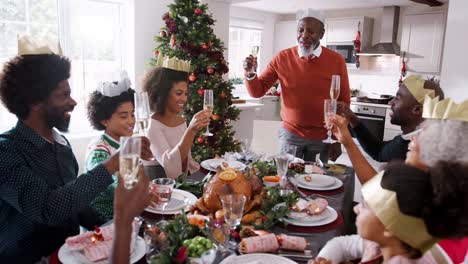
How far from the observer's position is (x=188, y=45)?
409 cm

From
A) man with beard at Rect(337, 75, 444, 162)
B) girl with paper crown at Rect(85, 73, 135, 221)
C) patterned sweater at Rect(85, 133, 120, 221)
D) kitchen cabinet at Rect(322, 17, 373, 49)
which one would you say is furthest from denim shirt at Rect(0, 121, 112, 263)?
kitchen cabinet at Rect(322, 17, 373, 49)

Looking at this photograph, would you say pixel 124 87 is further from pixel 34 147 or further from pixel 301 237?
pixel 301 237

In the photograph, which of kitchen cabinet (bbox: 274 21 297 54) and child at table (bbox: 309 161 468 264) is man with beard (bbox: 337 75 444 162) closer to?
child at table (bbox: 309 161 468 264)

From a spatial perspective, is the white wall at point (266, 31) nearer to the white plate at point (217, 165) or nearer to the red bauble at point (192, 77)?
the red bauble at point (192, 77)

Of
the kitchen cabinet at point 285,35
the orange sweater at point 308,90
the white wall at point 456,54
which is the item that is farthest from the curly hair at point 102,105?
the kitchen cabinet at point 285,35

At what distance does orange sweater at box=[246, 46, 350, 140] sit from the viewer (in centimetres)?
286

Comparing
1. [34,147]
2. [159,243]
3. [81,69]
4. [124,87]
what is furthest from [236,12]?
[159,243]

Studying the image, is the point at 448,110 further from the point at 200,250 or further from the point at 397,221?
the point at 200,250

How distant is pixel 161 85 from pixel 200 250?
1492 millimetres

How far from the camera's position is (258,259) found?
117cm

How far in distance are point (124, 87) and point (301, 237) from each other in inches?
53.1

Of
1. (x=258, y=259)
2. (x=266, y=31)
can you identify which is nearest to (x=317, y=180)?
(x=258, y=259)

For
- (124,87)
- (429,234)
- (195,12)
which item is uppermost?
(195,12)

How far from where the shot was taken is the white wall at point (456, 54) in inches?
123
